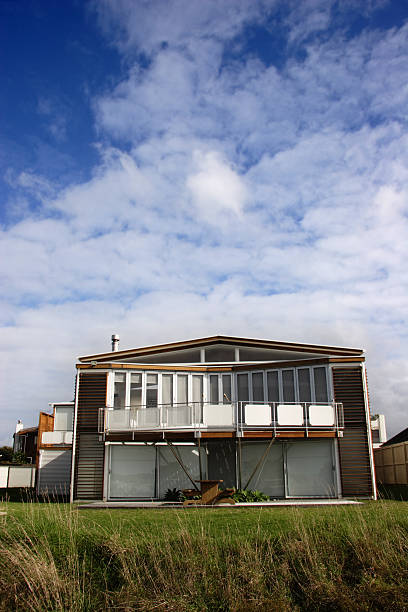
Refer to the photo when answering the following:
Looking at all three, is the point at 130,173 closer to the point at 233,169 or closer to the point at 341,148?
the point at 233,169

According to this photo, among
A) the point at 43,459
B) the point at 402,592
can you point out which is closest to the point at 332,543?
the point at 402,592

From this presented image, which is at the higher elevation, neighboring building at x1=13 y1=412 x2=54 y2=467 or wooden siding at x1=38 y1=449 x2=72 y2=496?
neighboring building at x1=13 y1=412 x2=54 y2=467

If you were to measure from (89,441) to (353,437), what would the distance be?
9.23 metres

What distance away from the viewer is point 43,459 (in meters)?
26.8

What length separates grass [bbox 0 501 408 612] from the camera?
881 centimetres

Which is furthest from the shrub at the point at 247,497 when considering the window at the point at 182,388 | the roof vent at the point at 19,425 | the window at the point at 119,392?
the roof vent at the point at 19,425

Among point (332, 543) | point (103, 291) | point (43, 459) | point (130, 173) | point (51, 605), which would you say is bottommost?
point (51, 605)

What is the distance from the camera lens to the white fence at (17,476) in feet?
103

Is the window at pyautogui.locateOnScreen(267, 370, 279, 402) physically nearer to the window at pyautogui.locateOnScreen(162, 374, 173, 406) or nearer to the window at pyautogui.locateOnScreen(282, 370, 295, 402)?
the window at pyautogui.locateOnScreen(282, 370, 295, 402)

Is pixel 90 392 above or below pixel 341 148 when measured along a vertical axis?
below

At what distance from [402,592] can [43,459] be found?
21.1 metres

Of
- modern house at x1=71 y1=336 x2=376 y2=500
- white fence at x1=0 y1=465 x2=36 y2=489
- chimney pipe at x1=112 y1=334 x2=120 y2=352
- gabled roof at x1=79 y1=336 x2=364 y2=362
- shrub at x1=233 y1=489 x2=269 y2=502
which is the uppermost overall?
chimney pipe at x1=112 y1=334 x2=120 y2=352

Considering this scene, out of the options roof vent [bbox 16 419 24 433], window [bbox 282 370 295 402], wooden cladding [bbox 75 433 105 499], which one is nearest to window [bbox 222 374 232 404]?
window [bbox 282 370 295 402]

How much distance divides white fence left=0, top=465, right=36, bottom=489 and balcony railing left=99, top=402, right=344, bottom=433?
14.9 metres
